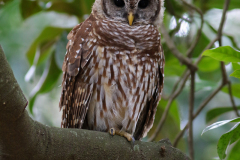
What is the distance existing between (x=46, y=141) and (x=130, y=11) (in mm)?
1589

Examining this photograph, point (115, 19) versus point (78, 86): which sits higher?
point (115, 19)

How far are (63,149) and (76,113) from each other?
98 centimetres

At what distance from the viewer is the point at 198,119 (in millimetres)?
3861

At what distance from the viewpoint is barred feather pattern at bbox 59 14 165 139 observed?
271cm

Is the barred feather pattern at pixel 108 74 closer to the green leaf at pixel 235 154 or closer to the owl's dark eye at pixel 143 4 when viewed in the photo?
the owl's dark eye at pixel 143 4

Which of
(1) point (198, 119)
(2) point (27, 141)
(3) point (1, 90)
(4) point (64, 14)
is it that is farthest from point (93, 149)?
(4) point (64, 14)

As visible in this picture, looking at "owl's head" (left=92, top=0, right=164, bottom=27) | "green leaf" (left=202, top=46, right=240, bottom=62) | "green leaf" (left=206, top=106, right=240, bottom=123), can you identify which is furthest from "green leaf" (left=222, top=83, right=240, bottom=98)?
"green leaf" (left=202, top=46, right=240, bottom=62)

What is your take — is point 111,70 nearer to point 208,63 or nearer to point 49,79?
point 49,79

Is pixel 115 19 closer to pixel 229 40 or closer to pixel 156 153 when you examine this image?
pixel 156 153

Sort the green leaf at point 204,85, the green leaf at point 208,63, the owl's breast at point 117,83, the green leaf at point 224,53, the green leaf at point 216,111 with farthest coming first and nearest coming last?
the green leaf at point 208,63 → the green leaf at point 204,85 → the green leaf at point 216,111 → the owl's breast at point 117,83 → the green leaf at point 224,53

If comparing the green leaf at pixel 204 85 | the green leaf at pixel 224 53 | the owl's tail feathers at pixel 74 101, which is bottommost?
the green leaf at pixel 204 85

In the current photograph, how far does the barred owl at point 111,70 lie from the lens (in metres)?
2.71

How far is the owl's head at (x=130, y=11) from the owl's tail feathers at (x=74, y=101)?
0.65 m

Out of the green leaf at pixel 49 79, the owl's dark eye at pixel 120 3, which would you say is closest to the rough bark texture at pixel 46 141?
the owl's dark eye at pixel 120 3
